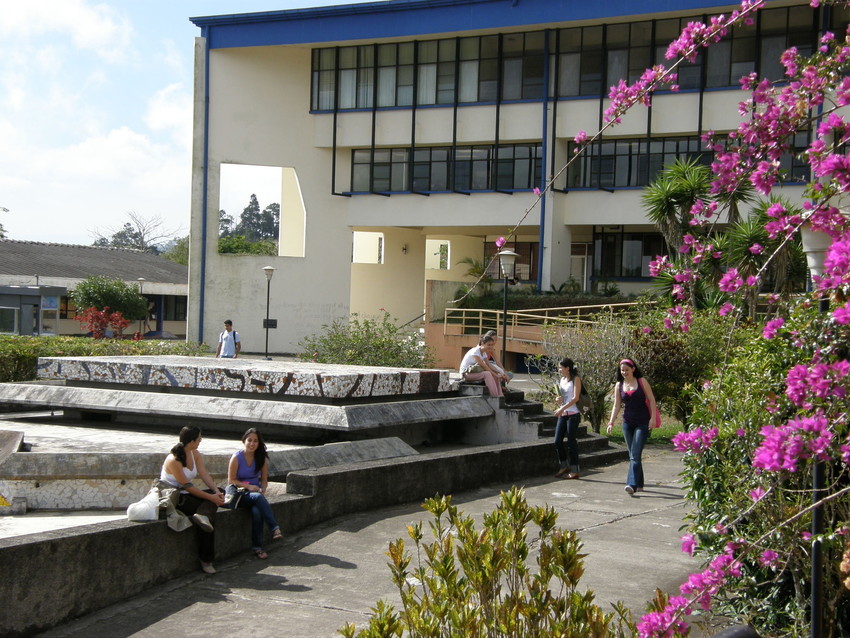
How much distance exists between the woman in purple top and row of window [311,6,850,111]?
2751 cm

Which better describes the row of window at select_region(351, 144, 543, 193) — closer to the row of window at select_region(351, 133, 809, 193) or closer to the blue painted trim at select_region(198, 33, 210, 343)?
the row of window at select_region(351, 133, 809, 193)

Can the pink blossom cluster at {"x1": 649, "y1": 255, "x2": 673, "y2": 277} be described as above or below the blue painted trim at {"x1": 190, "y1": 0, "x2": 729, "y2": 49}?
below

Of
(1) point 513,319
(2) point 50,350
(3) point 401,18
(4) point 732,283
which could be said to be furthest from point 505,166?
(4) point 732,283

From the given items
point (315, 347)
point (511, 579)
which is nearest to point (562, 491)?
point (511, 579)

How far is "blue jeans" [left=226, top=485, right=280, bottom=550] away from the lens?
807 cm

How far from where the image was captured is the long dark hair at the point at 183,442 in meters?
7.81

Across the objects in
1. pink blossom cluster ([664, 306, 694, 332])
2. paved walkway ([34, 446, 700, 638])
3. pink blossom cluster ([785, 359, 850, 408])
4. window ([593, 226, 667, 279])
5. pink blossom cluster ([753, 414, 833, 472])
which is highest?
window ([593, 226, 667, 279])

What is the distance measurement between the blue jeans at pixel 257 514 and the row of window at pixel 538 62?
27889mm

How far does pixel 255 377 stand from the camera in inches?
476

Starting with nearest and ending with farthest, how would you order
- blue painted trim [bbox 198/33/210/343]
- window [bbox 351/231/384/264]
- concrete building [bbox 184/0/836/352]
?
concrete building [bbox 184/0/836/352] < blue painted trim [bbox 198/33/210/343] < window [bbox 351/231/384/264]

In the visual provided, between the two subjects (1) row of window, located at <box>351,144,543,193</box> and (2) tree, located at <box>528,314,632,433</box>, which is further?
(1) row of window, located at <box>351,144,543,193</box>

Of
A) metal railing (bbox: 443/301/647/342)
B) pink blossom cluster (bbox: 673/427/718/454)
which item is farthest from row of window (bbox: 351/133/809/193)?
pink blossom cluster (bbox: 673/427/718/454)

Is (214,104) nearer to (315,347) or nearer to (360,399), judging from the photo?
(315,347)

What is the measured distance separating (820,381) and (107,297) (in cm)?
4409
